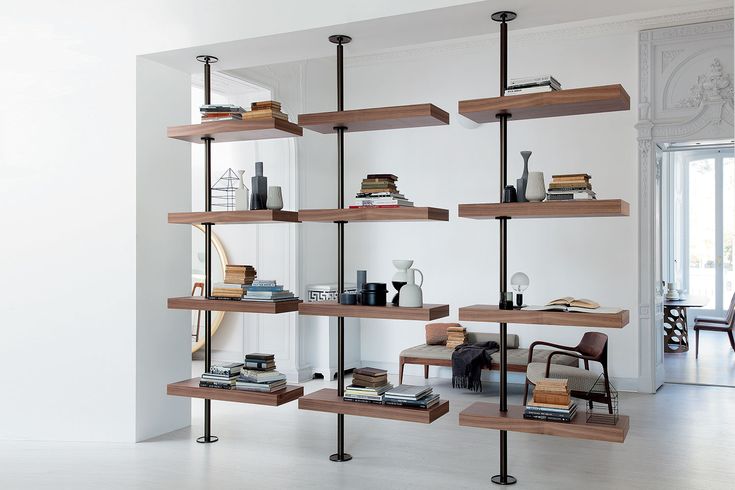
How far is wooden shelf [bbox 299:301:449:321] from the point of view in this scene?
3916 mm

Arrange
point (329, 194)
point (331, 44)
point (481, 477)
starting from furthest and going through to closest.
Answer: point (329, 194) → point (331, 44) → point (481, 477)

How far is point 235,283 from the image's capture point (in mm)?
4625

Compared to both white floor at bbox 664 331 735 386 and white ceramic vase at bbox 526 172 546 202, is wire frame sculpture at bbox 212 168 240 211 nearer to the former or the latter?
white ceramic vase at bbox 526 172 546 202

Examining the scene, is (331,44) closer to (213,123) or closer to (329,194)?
(213,123)

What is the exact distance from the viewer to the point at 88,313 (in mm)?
4879

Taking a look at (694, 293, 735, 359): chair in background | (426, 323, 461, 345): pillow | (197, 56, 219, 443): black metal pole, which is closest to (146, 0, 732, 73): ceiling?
(197, 56, 219, 443): black metal pole

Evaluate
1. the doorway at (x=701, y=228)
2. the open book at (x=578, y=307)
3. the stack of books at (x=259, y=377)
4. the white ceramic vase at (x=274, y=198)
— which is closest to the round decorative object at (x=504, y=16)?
the open book at (x=578, y=307)

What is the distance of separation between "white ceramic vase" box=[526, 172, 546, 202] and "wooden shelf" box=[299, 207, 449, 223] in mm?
477

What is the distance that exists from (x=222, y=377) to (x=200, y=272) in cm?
460

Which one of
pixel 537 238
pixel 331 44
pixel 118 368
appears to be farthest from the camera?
pixel 537 238

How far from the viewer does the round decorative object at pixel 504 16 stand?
3.81 metres

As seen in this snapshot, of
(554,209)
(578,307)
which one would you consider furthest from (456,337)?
(554,209)

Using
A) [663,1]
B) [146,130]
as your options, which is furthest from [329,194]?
[663,1]

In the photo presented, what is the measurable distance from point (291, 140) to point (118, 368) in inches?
131
